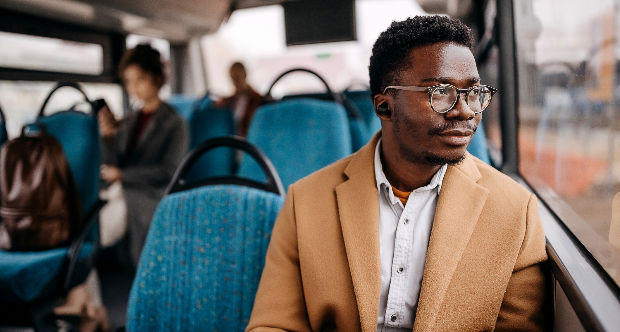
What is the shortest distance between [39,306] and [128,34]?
2505 millimetres

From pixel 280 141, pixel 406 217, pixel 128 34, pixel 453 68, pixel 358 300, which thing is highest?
pixel 128 34

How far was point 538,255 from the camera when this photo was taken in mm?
810

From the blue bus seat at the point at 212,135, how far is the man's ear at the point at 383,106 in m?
1.69

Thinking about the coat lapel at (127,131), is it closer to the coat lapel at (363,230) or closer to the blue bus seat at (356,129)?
the blue bus seat at (356,129)

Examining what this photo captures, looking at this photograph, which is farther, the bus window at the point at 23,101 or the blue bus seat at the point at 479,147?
the bus window at the point at 23,101

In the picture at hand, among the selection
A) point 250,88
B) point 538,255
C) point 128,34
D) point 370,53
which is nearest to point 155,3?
point 128,34

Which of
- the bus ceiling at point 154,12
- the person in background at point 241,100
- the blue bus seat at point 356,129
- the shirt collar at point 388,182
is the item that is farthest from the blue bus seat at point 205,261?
the person in background at point 241,100

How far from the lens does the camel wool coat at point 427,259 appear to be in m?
0.80

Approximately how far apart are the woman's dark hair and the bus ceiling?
74 cm

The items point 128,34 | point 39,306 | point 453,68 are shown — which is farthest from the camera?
point 128,34

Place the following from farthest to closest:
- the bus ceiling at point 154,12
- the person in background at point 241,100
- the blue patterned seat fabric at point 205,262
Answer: the person in background at point 241,100
the bus ceiling at point 154,12
the blue patterned seat fabric at point 205,262

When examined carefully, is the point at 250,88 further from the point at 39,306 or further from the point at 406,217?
the point at 406,217

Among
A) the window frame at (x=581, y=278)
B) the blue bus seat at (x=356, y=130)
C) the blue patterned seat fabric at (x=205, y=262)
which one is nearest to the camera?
the window frame at (x=581, y=278)

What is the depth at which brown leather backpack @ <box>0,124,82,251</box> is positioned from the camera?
1.81 metres
